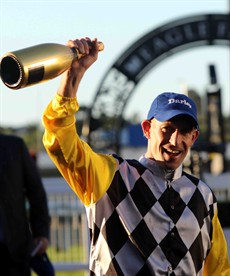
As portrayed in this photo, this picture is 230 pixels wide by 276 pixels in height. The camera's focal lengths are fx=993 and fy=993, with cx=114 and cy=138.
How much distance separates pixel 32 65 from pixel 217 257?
143 cm

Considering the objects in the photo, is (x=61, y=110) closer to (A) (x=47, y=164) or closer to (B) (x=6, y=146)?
(B) (x=6, y=146)

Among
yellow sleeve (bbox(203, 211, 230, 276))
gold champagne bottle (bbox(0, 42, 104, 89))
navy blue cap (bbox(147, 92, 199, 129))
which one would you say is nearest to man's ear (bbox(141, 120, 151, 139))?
navy blue cap (bbox(147, 92, 199, 129))

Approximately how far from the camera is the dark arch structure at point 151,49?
1585cm

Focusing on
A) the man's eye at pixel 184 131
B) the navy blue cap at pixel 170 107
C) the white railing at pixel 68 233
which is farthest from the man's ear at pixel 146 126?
the white railing at pixel 68 233

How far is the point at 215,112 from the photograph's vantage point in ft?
51.0

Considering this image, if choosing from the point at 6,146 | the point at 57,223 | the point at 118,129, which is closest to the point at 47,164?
the point at 118,129

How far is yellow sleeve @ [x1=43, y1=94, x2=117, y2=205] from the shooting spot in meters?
3.29

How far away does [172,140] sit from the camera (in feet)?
11.8

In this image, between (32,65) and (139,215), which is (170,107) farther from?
(32,65)

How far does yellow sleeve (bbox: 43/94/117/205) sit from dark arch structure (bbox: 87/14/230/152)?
12.1 meters

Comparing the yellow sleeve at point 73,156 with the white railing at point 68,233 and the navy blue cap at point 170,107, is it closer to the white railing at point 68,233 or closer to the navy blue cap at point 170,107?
the navy blue cap at point 170,107

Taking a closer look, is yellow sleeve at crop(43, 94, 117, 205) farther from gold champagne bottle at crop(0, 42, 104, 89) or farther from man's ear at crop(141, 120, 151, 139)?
gold champagne bottle at crop(0, 42, 104, 89)

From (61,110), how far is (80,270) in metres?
5.71

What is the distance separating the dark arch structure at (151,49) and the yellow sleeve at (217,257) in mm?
11789
